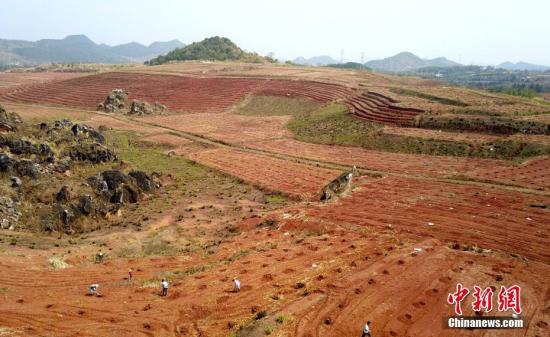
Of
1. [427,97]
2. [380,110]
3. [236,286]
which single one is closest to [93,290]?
[236,286]

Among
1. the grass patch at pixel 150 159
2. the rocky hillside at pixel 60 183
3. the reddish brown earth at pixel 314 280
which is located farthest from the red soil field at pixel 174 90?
the reddish brown earth at pixel 314 280

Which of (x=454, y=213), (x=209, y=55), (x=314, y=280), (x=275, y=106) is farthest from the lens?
(x=209, y=55)

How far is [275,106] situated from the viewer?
84.4 m

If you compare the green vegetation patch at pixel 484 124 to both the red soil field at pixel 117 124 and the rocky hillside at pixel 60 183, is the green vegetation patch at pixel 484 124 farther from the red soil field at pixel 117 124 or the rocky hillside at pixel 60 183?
the red soil field at pixel 117 124

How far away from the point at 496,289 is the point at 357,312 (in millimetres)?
6939

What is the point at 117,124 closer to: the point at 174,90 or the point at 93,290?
the point at 174,90

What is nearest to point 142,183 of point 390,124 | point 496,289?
point 496,289

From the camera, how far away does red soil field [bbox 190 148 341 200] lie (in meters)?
38.3

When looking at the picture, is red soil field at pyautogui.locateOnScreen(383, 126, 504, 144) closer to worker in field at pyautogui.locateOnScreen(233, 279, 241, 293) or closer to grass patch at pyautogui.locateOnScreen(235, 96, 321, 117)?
grass patch at pyautogui.locateOnScreen(235, 96, 321, 117)

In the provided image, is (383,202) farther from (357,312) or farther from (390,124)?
(390,124)

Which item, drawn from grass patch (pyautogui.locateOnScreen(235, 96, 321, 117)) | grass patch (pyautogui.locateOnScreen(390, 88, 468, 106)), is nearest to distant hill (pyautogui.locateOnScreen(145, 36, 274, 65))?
grass patch (pyautogui.locateOnScreen(235, 96, 321, 117))

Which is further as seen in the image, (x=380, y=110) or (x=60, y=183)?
(x=380, y=110)

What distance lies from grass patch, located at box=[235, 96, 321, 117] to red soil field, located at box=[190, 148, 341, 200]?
28.6 meters

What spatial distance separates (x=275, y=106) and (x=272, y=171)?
4222 cm
